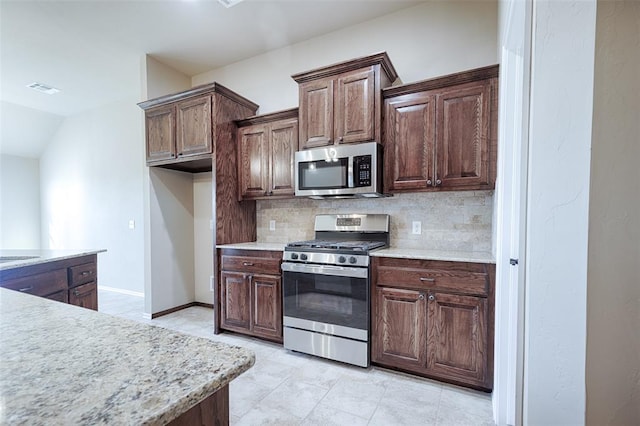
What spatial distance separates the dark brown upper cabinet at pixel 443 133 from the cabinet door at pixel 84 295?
254 centimetres

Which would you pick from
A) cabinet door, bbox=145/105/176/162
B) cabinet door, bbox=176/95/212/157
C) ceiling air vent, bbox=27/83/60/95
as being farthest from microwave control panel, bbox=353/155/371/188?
ceiling air vent, bbox=27/83/60/95

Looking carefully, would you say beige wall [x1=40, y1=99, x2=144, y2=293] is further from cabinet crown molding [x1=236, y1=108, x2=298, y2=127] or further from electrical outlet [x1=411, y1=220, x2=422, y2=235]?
electrical outlet [x1=411, y1=220, x2=422, y2=235]

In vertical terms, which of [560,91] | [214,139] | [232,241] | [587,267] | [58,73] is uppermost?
[58,73]

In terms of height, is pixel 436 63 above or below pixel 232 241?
above

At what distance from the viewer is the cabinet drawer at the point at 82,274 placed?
2234 millimetres

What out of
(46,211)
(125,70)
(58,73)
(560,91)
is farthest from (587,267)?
A: (46,211)

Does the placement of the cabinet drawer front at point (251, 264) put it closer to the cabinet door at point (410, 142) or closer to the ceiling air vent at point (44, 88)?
the cabinet door at point (410, 142)

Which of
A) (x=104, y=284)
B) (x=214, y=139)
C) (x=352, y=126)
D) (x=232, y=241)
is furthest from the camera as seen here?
(x=104, y=284)

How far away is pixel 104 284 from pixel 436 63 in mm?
5659

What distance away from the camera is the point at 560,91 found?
2.67 ft

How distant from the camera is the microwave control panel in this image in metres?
2.42

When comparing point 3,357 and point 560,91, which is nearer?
point 3,357

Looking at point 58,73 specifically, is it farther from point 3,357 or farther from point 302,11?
point 3,357

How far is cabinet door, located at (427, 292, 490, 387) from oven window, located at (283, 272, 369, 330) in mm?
488
